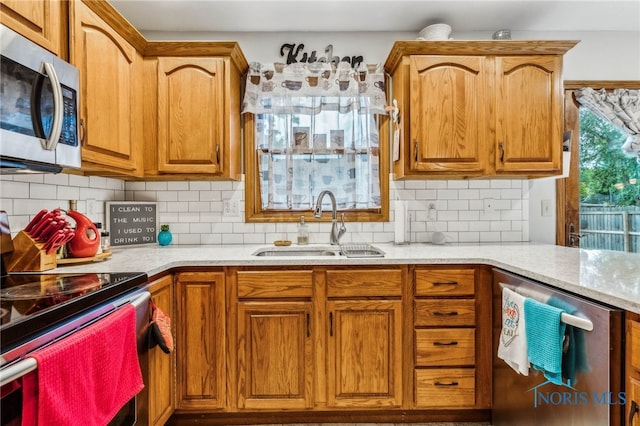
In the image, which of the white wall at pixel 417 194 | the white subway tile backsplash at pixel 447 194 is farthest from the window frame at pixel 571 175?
the white subway tile backsplash at pixel 447 194

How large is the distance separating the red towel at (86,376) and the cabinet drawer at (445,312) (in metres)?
1.33

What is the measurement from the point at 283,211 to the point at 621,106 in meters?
2.50

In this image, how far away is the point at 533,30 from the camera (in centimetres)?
261

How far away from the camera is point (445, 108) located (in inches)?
87.0

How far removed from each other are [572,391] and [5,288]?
200 centimetres

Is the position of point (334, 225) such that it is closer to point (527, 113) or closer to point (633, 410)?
point (527, 113)

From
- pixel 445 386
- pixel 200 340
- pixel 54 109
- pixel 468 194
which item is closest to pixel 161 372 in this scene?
pixel 200 340

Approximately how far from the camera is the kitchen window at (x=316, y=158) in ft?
8.35

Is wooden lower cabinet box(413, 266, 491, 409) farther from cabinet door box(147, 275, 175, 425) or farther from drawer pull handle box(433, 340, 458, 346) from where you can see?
cabinet door box(147, 275, 175, 425)

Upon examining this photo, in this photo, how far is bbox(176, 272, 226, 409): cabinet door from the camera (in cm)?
187

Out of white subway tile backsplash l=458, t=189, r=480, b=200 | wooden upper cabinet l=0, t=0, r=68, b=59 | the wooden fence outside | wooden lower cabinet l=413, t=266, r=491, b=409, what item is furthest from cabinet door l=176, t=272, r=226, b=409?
the wooden fence outside

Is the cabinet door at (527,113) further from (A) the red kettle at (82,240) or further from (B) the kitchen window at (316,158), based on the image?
(A) the red kettle at (82,240)

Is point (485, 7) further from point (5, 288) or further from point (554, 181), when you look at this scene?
point (5, 288)

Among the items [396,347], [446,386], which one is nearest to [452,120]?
[396,347]
